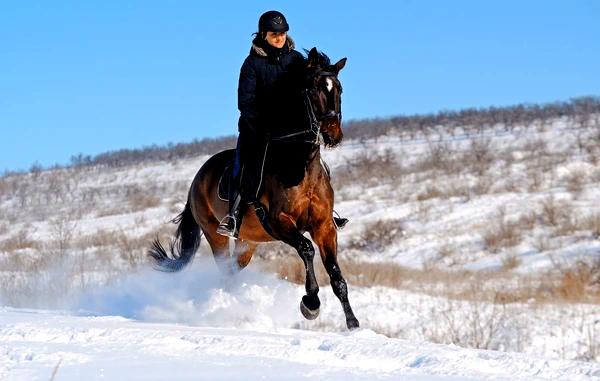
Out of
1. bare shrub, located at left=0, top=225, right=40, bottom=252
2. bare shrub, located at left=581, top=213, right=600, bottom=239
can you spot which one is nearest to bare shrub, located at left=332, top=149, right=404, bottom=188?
bare shrub, located at left=581, top=213, right=600, bottom=239

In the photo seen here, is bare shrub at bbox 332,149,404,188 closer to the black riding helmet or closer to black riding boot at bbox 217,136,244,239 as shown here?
black riding boot at bbox 217,136,244,239

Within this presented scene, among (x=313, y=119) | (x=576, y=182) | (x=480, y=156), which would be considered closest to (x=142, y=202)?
(x=480, y=156)

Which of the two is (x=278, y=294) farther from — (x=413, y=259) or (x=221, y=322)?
(x=413, y=259)

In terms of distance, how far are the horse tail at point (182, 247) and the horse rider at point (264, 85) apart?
2.48m

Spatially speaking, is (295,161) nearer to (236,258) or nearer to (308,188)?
(308,188)

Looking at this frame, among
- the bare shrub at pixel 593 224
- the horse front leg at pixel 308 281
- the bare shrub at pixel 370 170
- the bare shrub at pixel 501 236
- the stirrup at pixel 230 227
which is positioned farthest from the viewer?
the bare shrub at pixel 370 170

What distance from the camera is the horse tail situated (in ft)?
31.6

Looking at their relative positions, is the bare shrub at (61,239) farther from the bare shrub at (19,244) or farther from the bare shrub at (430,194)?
the bare shrub at (430,194)

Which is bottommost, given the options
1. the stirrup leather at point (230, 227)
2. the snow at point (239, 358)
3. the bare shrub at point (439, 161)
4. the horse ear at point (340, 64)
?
the bare shrub at point (439, 161)

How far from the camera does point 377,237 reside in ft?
90.4

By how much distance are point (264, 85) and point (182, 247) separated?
3270mm

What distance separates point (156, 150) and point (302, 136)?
95523 millimetres

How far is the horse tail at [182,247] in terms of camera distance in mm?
9625

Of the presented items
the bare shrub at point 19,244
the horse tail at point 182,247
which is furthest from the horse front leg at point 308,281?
the bare shrub at point 19,244
